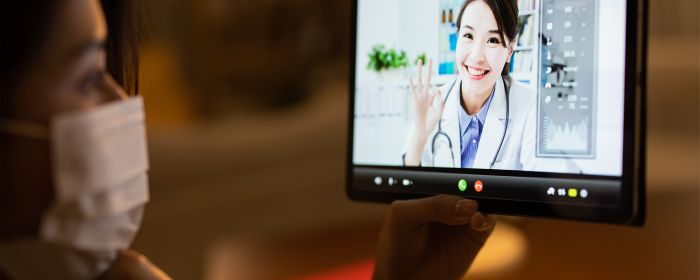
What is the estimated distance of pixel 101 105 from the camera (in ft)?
2.03

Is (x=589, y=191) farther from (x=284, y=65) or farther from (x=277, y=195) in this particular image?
(x=284, y=65)

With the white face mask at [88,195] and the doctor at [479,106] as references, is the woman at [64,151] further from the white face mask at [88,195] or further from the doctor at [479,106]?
the doctor at [479,106]

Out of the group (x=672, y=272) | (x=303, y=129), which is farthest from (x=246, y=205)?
(x=672, y=272)

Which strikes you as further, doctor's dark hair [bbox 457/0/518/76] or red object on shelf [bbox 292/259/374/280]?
red object on shelf [bbox 292/259/374/280]

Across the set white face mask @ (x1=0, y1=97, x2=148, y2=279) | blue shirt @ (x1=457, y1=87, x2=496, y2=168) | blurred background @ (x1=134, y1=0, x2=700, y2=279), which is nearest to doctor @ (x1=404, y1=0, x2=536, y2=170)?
blue shirt @ (x1=457, y1=87, x2=496, y2=168)

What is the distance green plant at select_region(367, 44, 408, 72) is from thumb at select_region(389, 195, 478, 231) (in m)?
0.17

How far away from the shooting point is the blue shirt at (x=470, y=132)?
0.75m

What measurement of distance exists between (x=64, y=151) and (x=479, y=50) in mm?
445

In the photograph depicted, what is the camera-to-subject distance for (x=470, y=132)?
2.47ft

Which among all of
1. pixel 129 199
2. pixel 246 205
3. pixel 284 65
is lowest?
pixel 246 205

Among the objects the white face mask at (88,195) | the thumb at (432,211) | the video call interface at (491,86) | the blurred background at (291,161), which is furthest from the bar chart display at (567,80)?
the white face mask at (88,195)

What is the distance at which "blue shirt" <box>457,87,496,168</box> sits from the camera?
0.75 m

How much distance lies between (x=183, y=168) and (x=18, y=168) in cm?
152

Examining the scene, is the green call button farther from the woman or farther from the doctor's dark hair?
the woman
